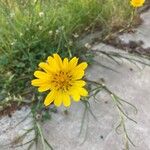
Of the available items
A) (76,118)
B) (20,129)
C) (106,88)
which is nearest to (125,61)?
(106,88)

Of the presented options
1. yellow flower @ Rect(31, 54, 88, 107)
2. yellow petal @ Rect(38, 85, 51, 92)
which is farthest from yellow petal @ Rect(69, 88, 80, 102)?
yellow petal @ Rect(38, 85, 51, 92)

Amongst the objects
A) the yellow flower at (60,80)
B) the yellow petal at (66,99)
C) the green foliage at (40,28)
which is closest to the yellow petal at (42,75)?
the yellow flower at (60,80)

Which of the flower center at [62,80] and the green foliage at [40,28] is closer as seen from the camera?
the flower center at [62,80]

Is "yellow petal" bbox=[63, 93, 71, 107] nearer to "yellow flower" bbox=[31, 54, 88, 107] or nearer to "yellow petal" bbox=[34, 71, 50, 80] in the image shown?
"yellow flower" bbox=[31, 54, 88, 107]

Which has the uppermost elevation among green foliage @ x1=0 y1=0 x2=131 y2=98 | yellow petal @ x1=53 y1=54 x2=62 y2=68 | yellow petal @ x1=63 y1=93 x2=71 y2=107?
yellow petal @ x1=53 y1=54 x2=62 y2=68

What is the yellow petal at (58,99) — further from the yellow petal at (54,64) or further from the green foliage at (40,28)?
the green foliage at (40,28)

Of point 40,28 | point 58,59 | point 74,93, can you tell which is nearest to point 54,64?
point 58,59

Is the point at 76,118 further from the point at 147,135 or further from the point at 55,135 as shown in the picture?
the point at 147,135
